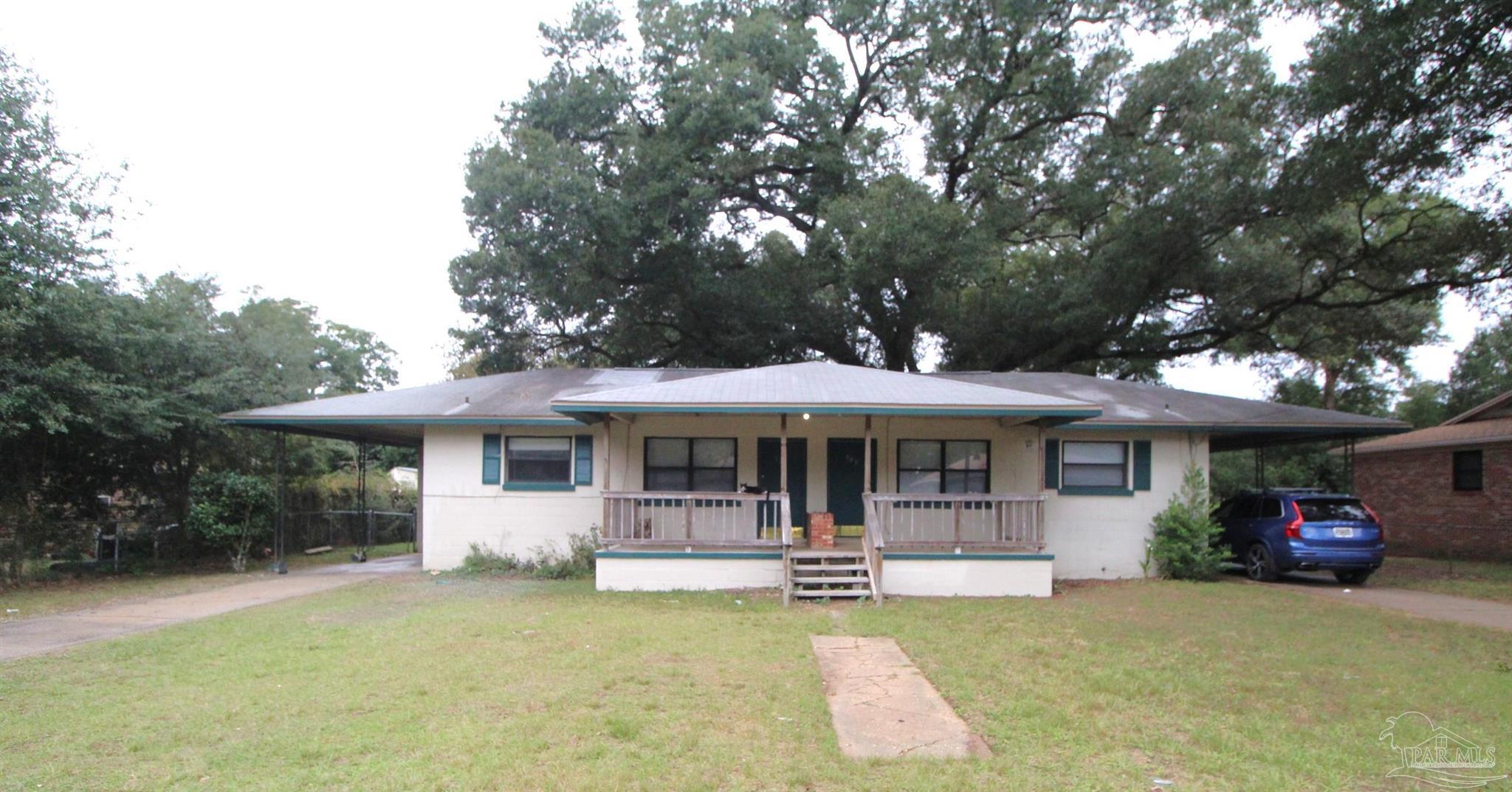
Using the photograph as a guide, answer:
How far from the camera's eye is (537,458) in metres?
14.8

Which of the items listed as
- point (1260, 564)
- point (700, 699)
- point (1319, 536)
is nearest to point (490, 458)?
point (700, 699)

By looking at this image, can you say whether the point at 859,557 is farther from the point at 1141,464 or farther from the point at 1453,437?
the point at 1453,437

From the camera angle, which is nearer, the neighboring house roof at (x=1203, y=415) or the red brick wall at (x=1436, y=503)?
the neighboring house roof at (x=1203, y=415)

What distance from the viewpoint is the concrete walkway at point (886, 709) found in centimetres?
536

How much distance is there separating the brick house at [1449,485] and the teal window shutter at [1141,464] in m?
7.97

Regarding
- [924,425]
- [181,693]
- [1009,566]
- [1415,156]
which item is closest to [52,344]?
[181,693]

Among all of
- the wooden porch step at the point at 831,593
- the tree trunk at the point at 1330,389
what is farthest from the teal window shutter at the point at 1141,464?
the tree trunk at the point at 1330,389

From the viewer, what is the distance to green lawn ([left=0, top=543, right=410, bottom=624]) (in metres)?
11.5

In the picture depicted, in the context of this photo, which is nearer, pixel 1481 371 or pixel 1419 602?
pixel 1419 602

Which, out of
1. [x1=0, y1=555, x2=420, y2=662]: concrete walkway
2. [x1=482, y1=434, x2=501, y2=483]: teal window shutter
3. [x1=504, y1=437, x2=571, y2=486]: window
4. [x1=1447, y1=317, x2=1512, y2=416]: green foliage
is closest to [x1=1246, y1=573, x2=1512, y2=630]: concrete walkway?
[x1=504, y1=437, x2=571, y2=486]: window

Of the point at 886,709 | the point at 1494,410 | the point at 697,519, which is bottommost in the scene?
the point at 886,709

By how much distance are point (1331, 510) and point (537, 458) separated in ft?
41.5

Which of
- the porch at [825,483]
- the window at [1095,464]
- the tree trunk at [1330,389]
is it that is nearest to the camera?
the porch at [825,483]

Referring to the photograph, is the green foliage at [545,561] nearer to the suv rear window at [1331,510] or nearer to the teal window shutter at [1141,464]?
the teal window shutter at [1141,464]
